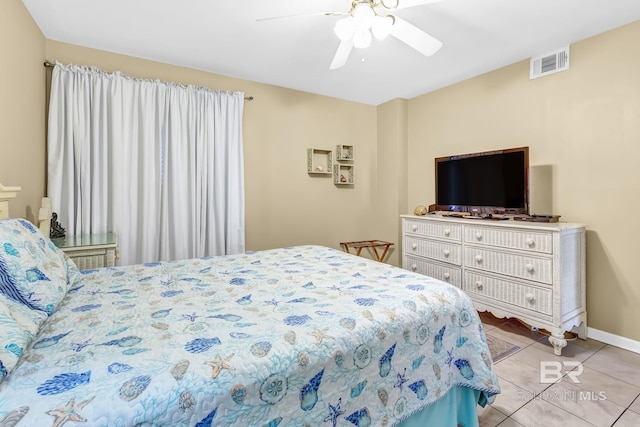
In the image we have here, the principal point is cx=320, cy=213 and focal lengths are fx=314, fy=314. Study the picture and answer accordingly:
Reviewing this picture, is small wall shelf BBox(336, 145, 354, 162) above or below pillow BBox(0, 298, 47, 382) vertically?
above

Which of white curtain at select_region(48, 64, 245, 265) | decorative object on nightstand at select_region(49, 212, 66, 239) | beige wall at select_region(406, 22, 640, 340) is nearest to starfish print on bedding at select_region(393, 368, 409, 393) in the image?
beige wall at select_region(406, 22, 640, 340)

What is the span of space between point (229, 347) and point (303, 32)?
235 cm

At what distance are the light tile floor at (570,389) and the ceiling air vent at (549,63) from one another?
230cm

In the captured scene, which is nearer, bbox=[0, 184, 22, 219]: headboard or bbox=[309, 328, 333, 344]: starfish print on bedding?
bbox=[309, 328, 333, 344]: starfish print on bedding

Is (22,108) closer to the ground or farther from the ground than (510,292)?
farther from the ground

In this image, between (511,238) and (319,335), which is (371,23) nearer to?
(319,335)

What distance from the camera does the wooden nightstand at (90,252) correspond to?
2.17m

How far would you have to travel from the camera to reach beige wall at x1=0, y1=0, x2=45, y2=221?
191 centimetres

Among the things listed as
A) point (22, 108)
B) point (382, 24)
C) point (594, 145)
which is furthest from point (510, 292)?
point (22, 108)

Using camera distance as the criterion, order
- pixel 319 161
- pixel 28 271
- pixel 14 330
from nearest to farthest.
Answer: pixel 14 330, pixel 28 271, pixel 319 161

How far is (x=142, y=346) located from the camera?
38.5 inches

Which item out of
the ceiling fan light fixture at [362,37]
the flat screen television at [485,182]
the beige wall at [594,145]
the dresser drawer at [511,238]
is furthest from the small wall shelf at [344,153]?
the ceiling fan light fixture at [362,37]

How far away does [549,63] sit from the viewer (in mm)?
2768

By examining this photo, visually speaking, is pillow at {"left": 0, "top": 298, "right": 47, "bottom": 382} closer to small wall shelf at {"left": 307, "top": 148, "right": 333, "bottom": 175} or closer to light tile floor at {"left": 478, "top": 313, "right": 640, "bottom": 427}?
light tile floor at {"left": 478, "top": 313, "right": 640, "bottom": 427}
